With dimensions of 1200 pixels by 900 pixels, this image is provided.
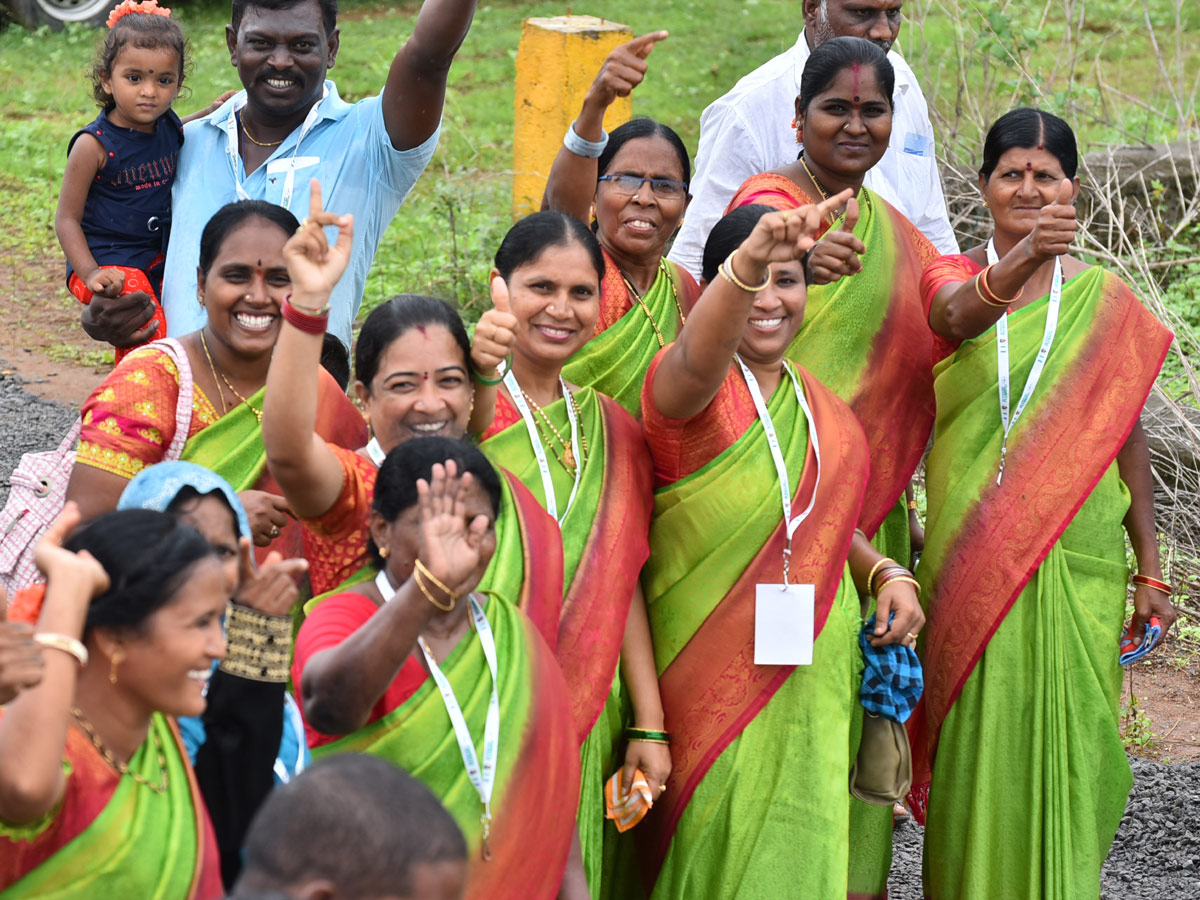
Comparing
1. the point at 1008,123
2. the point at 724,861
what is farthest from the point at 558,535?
the point at 1008,123

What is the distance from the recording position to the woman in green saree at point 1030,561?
3.96 m

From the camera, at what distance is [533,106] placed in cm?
845

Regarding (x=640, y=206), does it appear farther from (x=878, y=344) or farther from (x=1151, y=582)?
(x=1151, y=582)

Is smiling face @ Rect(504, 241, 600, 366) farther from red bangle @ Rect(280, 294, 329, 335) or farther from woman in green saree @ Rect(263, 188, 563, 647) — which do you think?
red bangle @ Rect(280, 294, 329, 335)

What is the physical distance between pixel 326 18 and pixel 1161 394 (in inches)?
142

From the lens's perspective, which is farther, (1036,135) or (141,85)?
(141,85)

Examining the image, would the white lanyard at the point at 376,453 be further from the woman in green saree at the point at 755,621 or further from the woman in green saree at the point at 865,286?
the woman in green saree at the point at 865,286

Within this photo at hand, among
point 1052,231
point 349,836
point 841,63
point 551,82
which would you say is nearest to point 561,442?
point 1052,231

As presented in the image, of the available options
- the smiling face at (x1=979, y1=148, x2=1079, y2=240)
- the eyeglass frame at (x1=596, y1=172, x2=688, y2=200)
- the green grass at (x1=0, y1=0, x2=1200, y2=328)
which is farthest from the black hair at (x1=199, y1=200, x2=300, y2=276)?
the green grass at (x1=0, y1=0, x2=1200, y2=328)

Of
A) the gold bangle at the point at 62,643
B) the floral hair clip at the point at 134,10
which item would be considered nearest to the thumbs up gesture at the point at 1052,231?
the gold bangle at the point at 62,643

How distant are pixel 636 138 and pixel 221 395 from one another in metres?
1.31

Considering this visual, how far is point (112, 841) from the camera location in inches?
92.7

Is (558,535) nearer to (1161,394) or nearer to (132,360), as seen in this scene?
(132,360)

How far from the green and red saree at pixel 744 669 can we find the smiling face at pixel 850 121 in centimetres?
78
